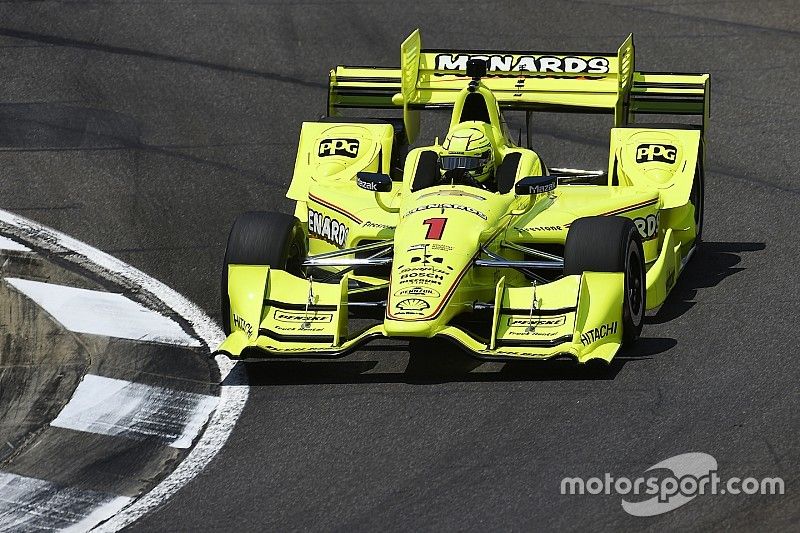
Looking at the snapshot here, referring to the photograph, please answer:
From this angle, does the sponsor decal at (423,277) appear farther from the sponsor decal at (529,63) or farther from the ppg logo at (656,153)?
the sponsor decal at (529,63)

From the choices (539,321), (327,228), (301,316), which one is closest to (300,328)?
(301,316)

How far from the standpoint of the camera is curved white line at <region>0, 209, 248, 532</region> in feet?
31.8

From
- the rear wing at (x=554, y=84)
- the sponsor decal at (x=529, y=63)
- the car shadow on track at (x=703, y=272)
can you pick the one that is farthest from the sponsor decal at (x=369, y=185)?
the sponsor decal at (x=529, y=63)

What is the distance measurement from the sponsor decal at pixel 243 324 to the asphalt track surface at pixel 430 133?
0.36m

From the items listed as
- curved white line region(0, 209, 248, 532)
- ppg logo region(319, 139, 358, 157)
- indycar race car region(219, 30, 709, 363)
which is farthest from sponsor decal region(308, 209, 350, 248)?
curved white line region(0, 209, 248, 532)

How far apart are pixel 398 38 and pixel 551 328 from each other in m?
9.49

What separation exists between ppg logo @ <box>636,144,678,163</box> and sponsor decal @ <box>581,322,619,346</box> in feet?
8.82

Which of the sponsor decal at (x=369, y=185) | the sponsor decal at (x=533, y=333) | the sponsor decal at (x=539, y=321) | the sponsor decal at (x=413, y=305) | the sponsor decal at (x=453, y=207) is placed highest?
the sponsor decal at (x=369, y=185)

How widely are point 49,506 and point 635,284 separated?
4.43 metres

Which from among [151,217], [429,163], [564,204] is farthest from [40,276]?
[564,204]

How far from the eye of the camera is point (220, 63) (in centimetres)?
1928

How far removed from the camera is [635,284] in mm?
11742

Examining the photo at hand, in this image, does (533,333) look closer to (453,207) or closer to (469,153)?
(453,207)

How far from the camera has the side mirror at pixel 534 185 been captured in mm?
11938
